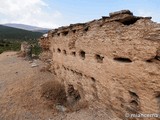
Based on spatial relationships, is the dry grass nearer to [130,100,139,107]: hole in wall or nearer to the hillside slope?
[130,100,139,107]: hole in wall

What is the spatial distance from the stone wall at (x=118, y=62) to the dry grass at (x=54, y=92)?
1334 mm

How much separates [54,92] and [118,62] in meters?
5.52

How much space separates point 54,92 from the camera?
11.9m

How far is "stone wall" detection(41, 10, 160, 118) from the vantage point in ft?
20.0

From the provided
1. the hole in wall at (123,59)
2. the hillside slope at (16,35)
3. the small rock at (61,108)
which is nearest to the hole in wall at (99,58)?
the hole in wall at (123,59)

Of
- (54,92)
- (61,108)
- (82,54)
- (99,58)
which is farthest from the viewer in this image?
(54,92)

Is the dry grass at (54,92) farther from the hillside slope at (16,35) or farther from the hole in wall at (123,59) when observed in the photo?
the hillside slope at (16,35)

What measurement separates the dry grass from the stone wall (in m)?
1.33

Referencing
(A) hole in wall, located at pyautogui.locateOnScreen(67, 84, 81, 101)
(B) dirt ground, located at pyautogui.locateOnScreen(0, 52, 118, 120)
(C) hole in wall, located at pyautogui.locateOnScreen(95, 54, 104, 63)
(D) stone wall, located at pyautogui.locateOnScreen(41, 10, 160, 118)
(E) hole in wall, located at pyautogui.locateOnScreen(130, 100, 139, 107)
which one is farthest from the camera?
(A) hole in wall, located at pyautogui.locateOnScreen(67, 84, 81, 101)

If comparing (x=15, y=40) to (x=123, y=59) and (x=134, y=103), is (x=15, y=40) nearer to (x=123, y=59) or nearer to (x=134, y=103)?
(x=123, y=59)

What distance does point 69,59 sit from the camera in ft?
36.4

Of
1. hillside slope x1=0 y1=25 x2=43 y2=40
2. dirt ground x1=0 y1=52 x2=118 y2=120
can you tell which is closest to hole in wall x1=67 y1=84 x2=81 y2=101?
dirt ground x1=0 y1=52 x2=118 y2=120

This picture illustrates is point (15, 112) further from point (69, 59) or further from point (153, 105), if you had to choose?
point (153, 105)

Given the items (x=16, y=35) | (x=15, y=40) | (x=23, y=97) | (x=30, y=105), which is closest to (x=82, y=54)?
(x=30, y=105)
